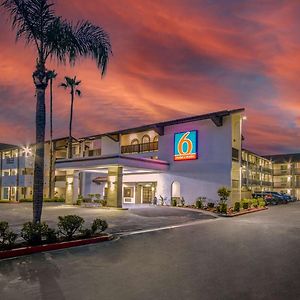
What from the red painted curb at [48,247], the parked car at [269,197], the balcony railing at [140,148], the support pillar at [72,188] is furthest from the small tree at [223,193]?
the parked car at [269,197]

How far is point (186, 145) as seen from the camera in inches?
1380

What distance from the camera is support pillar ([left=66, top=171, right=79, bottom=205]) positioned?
128 ft

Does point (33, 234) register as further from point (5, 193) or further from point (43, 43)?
point (5, 193)

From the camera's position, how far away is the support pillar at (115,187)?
31781mm

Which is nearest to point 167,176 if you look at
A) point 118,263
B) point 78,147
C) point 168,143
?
point 168,143

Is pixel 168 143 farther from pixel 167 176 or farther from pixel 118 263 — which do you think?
pixel 118 263

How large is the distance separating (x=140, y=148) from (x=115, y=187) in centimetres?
1011

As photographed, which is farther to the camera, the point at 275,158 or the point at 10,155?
the point at 275,158

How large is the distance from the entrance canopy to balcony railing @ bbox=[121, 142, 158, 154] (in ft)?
13.5

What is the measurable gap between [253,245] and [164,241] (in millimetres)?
3426

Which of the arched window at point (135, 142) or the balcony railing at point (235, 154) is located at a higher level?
the arched window at point (135, 142)

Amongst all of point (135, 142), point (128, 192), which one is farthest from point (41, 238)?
point (128, 192)

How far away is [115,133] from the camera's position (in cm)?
4272

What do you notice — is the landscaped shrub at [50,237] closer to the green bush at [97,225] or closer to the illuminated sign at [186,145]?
the green bush at [97,225]
